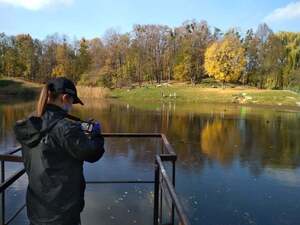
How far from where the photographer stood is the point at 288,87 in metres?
64.2

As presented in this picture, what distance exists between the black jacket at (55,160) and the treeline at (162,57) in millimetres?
65226

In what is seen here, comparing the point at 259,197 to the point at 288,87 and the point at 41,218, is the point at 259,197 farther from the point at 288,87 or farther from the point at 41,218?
the point at 288,87

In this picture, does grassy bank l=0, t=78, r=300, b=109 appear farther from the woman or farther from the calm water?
the woman

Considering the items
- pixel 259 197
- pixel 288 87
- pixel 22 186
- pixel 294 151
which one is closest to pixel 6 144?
pixel 22 186

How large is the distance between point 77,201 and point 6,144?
14.9 m

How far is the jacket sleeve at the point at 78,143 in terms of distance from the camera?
2988 millimetres

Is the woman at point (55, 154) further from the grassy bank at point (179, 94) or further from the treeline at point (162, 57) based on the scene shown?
the treeline at point (162, 57)

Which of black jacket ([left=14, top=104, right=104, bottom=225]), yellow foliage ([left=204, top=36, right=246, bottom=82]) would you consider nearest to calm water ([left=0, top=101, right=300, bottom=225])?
black jacket ([left=14, top=104, right=104, bottom=225])

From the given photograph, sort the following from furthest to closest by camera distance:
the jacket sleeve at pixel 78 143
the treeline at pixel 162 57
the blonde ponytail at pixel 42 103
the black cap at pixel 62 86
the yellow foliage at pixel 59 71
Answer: the yellow foliage at pixel 59 71 < the treeline at pixel 162 57 < the black cap at pixel 62 86 < the blonde ponytail at pixel 42 103 < the jacket sleeve at pixel 78 143

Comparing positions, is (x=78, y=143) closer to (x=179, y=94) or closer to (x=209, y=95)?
(x=209, y=95)

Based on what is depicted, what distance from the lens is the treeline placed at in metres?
68.1

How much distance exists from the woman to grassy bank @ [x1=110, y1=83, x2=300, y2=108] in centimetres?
5069

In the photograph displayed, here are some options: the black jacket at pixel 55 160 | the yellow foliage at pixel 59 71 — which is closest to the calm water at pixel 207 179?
the black jacket at pixel 55 160

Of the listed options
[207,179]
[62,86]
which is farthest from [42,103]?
[207,179]
